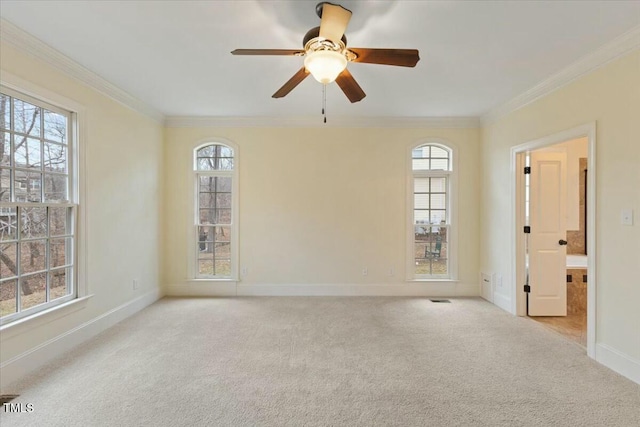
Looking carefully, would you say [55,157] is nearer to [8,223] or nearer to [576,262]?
[8,223]

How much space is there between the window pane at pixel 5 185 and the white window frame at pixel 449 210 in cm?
440

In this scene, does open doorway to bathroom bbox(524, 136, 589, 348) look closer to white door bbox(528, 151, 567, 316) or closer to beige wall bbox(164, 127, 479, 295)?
white door bbox(528, 151, 567, 316)

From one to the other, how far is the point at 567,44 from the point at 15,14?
419cm

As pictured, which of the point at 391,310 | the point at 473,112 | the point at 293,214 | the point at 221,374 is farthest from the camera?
the point at 293,214

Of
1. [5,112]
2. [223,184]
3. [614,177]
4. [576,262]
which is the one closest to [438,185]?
[576,262]

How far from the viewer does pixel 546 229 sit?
3.79m

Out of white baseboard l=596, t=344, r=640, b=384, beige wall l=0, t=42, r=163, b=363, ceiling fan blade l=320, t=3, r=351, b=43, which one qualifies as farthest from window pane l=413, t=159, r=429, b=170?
beige wall l=0, t=42, r=163, b=363

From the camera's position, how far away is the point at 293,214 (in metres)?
4.66

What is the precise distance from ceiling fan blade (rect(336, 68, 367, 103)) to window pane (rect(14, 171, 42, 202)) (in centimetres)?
269

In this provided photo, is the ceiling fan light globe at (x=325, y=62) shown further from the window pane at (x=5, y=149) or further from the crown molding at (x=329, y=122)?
the crown molding at (x=329, y=122)

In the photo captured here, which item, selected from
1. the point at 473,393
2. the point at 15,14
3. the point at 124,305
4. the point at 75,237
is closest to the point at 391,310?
the point at 473,393

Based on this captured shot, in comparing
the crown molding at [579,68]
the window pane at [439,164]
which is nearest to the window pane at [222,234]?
the window pane at [439,164]

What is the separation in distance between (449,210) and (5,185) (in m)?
5.04

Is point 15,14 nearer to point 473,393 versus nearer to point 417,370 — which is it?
point 417,370
